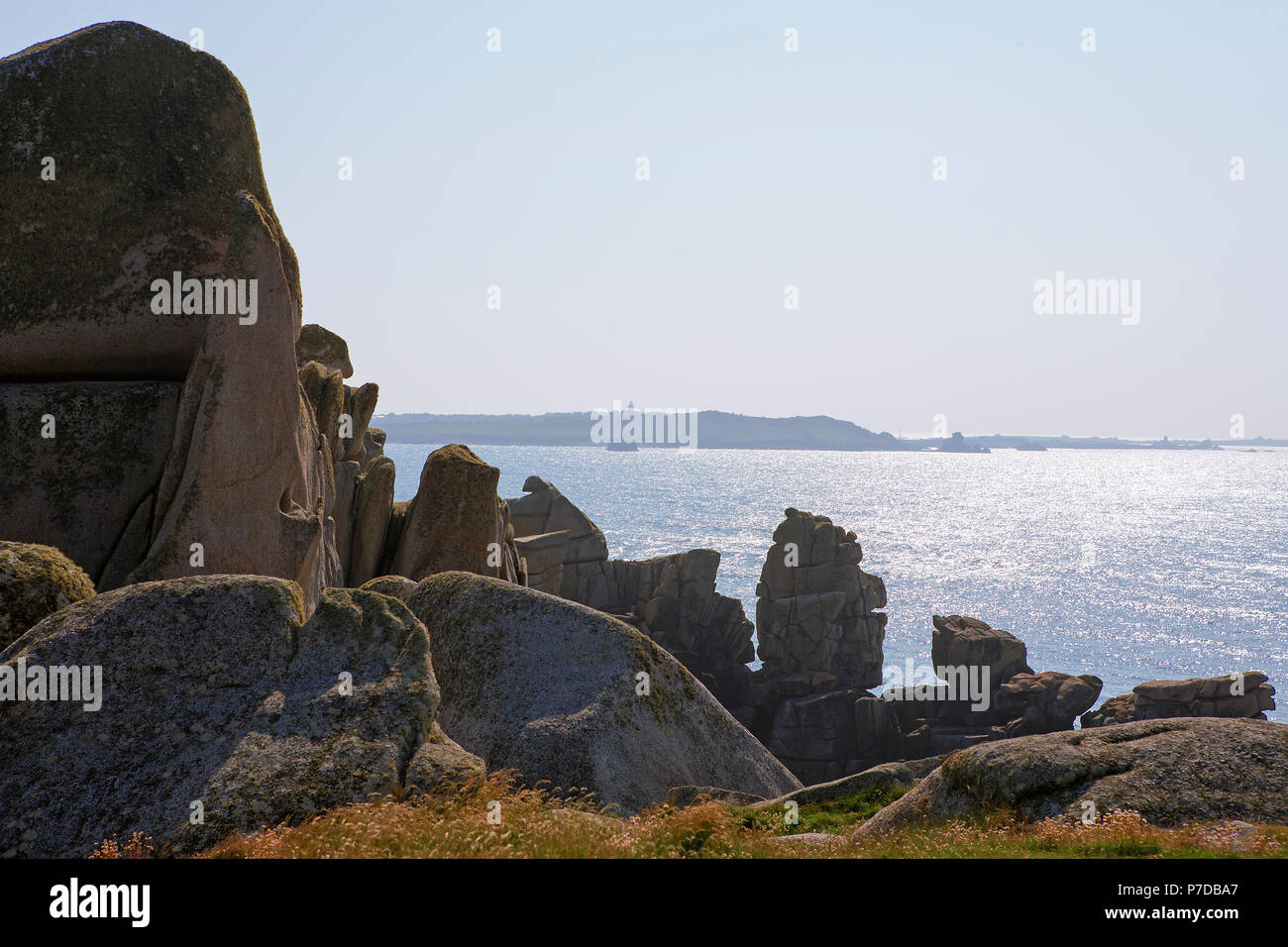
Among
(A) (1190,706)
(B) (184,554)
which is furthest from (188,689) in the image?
(A) (1190,706)

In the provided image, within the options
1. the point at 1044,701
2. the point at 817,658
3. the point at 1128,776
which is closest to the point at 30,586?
the point at 1128,776

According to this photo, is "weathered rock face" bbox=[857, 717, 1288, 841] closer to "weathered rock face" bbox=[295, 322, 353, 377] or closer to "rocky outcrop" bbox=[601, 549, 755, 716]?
"weathered rock face" bbox=[295, 322, 353, 377]

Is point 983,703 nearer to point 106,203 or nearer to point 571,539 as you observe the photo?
point 571,539

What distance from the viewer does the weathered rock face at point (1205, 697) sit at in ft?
194

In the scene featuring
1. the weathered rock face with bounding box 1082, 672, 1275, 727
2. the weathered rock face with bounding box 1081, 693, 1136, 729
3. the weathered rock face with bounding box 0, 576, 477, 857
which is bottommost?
the weathered rock face with bounding box 1081, 693, 1136, 729

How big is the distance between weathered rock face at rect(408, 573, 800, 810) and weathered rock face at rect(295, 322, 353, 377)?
19.4m

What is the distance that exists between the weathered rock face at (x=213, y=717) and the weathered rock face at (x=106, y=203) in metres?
8.00

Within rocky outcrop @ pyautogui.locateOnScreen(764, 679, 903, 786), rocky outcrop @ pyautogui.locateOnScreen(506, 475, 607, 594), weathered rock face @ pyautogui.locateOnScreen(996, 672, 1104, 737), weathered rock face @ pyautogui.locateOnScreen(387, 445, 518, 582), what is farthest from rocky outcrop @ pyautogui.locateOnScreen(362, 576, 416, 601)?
rocky outcrop @ pyautogui.locateOnScreen(506, 475, 607, 594)

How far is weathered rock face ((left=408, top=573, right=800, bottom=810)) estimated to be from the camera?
1324cm

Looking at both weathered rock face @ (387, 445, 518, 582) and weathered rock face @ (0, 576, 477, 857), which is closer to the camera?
weathered rock face @ (0, 576, 477, 857)

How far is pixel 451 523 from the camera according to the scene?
25.5 m

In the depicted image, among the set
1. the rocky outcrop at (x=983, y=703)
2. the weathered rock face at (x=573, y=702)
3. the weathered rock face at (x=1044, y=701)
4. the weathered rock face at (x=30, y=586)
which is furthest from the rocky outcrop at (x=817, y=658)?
the weathered rock face at (x=30, y=586)

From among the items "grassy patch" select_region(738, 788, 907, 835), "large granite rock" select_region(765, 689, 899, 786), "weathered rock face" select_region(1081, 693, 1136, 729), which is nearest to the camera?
"grassy patch" select_region(738, 788, 907, 835)
